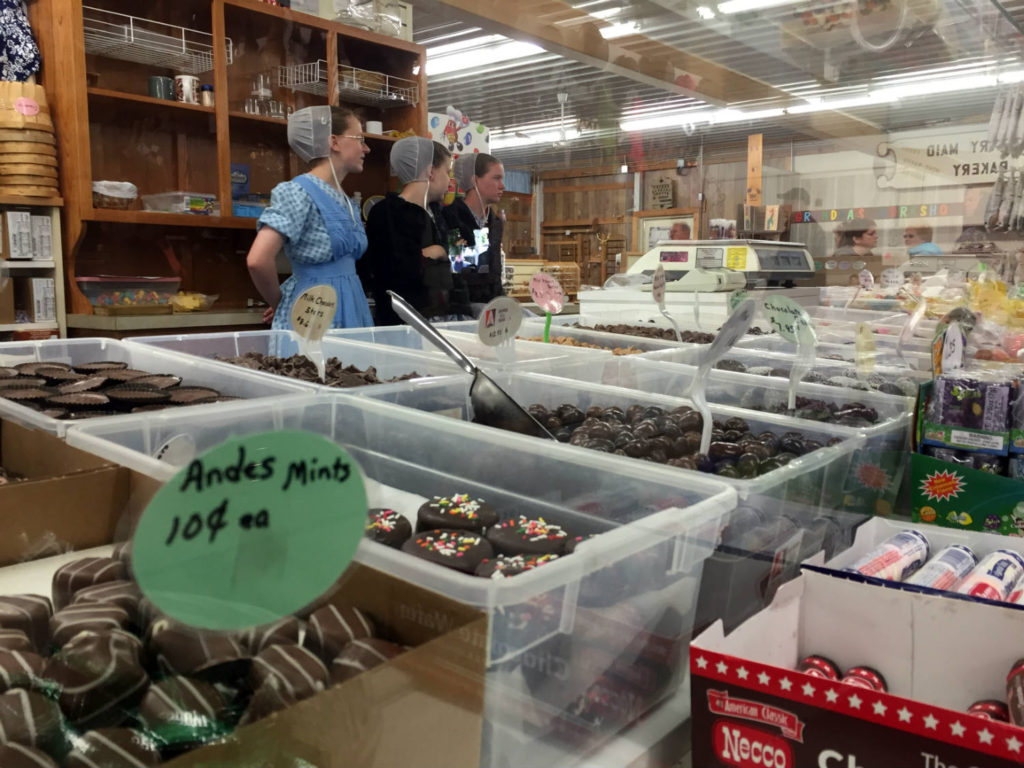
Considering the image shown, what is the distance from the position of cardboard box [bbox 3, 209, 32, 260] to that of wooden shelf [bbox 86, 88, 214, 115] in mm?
613

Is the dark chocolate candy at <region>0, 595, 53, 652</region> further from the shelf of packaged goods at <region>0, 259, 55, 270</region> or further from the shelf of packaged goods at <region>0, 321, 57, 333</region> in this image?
the shelf of packaged goods at <region>0, 321, 57, 333</region>

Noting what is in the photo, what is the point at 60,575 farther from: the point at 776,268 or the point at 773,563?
the point at 776,268

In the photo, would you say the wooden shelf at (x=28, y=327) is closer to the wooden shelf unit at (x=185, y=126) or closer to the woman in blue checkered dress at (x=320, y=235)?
the wooden shelf unit at (x=185, y=126)

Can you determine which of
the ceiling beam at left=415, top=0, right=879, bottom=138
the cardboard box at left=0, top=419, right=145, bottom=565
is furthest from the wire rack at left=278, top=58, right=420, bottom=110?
the cardboard box at left=0, top=419, right=145, bottom=565

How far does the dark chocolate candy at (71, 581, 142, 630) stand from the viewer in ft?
2.09

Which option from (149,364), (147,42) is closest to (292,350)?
(149,364)

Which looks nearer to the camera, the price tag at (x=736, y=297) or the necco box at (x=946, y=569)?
the necco box at (x=946, y=569)

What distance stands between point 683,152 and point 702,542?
1.73m

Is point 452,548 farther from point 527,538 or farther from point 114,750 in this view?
point 114,750

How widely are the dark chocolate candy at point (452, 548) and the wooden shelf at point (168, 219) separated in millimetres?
3286

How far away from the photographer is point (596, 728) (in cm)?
69

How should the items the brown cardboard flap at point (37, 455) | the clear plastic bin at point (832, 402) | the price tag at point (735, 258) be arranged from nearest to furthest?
the brown cardboard flap at point (37, 455) < the clear plastic bin at point (832, 402) < the price tag at point (735, 258)

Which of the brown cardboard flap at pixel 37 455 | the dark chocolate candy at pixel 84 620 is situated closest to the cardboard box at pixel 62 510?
the brown cardboard flap at pixel 37 455

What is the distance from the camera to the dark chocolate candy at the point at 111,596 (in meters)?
0.64
